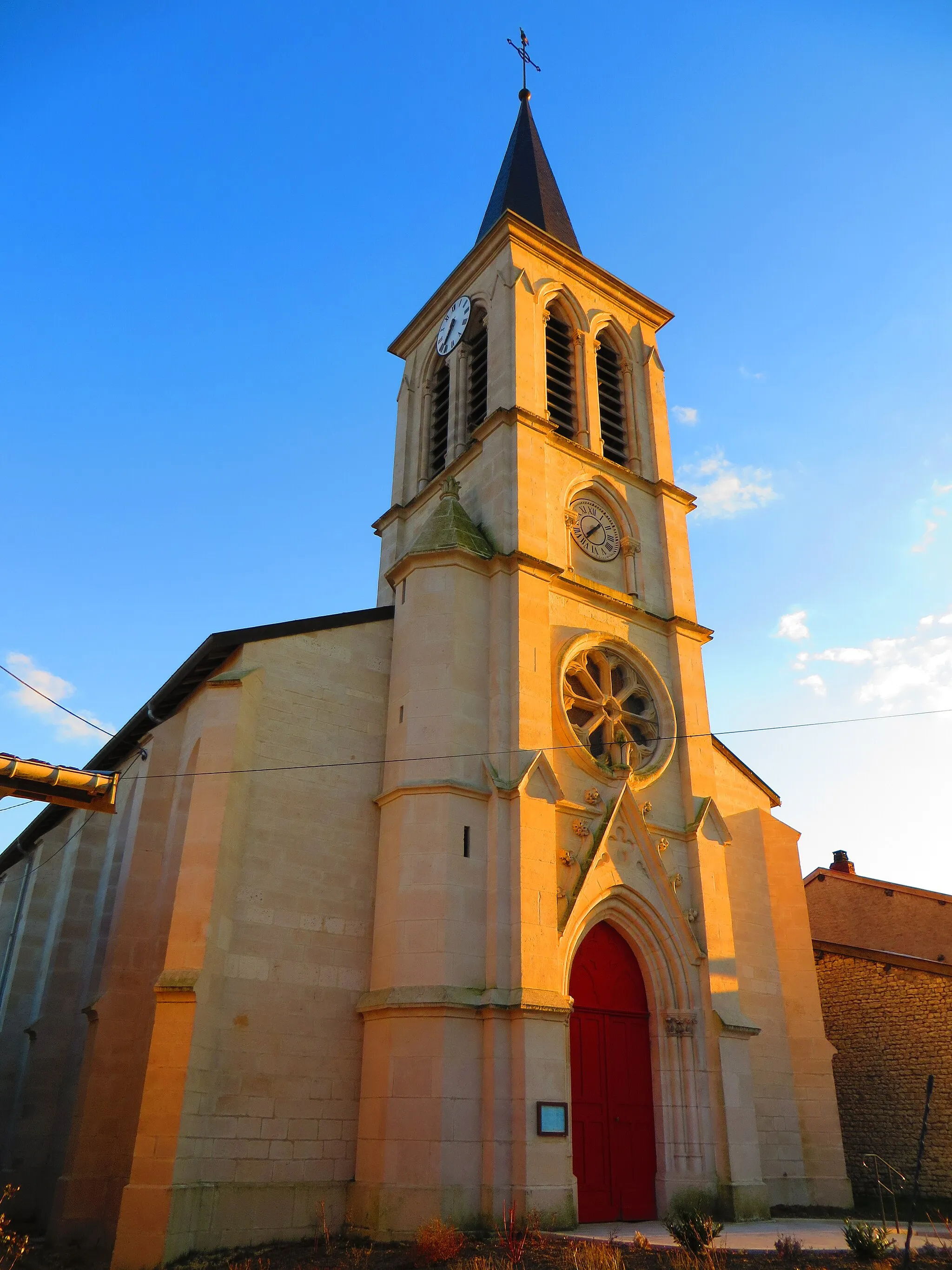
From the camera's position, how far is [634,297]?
22.1 m

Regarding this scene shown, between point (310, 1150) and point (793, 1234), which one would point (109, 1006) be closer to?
point (310, 1150)

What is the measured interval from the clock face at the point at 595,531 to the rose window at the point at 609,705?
210 cm

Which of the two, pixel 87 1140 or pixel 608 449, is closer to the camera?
pixel 87 1140

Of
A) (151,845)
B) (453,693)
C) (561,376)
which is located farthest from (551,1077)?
(561,376)

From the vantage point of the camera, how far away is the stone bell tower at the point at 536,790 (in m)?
12.0

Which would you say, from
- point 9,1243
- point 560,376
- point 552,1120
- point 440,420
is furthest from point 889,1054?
point 440,420

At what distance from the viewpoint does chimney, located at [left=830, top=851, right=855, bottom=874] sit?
26984mm

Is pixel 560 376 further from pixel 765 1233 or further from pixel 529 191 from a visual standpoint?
pixel 765 1233

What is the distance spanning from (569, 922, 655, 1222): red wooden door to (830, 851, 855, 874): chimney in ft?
47.3

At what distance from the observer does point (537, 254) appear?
20.4 m

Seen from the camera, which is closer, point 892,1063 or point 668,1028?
point 668,1028

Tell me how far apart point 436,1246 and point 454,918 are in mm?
3850

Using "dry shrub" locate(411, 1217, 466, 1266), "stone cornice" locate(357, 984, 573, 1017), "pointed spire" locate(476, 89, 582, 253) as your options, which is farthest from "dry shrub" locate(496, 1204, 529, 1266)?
"pointed spire" locate(476, 89, 582, 253)

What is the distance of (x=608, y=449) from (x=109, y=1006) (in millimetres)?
13681
